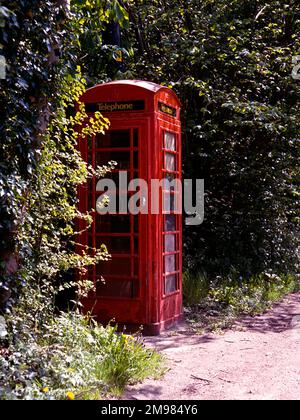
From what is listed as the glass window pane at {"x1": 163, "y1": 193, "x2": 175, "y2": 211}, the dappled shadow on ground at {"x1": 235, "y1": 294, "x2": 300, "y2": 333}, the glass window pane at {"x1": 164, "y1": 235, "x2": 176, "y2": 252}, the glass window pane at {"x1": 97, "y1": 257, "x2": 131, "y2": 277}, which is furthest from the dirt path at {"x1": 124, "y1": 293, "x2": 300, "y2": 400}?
the glass window pane at {"x1": 163, "y1": 193, "x2": 175, "y2": 211}

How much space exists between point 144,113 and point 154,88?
1.18 ft

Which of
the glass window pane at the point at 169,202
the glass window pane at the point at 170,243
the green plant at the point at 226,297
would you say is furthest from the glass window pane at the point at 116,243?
the green plant at the point at 226,297

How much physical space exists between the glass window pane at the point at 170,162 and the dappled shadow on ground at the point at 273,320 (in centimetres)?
218

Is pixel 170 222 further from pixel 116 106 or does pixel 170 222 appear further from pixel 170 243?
pixel 116 106

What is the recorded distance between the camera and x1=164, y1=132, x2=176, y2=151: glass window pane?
7.26m

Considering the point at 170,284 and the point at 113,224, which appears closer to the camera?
the point at 113,224

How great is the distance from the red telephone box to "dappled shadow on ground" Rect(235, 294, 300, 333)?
3.67ft

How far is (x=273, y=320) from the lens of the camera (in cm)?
816

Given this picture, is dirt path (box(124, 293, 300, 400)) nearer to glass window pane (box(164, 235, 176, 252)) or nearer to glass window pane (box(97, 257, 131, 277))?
glass window pane (box(97, 257, 131, 277))

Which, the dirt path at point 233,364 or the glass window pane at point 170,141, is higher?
the glass window pane at point 170,141

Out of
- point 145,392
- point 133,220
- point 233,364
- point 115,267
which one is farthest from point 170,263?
point 145,392

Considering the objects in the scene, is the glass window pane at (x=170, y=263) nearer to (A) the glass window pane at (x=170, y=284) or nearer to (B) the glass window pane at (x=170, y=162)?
(A) the glass window pane at (x=170, y=284)

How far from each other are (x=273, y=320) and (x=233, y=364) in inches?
102

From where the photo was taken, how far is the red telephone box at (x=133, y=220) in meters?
6.84
